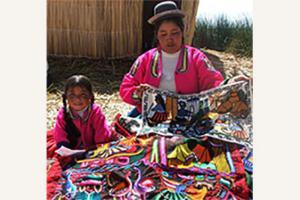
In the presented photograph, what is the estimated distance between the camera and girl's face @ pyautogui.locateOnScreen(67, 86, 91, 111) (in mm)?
2590

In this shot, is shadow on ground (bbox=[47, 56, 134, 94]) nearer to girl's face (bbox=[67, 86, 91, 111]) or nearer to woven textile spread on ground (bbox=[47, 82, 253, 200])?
woven textile spread on ground (bbox=[47, 82, 253, 200])

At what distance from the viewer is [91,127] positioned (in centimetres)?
276

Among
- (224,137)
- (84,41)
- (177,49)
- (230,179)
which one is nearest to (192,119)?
(224,137)

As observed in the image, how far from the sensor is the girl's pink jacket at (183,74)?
2904 mm

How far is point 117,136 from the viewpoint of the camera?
2.86 m

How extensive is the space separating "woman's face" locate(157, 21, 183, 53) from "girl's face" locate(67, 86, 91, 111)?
23.4 inches

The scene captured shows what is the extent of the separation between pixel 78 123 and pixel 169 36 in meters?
0.76

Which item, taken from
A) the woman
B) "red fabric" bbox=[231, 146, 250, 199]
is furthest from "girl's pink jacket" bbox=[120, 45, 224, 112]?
"red fabric" bbox=[231, 146, 250, 199]

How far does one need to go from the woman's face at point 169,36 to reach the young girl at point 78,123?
0.56m

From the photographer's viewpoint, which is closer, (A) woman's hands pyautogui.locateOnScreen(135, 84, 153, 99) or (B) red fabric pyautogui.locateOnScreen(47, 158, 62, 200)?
(B) red fabric pyautogui.locateOnScreen(47, 158, 62, 200)

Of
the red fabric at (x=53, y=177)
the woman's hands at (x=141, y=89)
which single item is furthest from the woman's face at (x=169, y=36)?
the red fabric at (x=53, y=177)

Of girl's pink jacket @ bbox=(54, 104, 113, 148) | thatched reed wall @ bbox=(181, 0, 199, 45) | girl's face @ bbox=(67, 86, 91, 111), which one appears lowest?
girl's pink jacket @ bbox=(54, 104, 113, 148)

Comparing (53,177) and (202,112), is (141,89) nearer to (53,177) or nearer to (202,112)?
(202,112)

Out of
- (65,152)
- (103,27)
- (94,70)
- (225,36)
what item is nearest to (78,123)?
(65,152)
